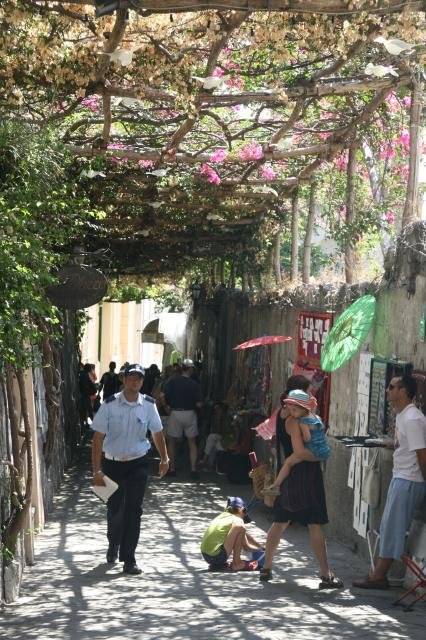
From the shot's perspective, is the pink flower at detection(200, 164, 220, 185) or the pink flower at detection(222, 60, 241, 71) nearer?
the pink flower at detection(222, 60, 241, 71)

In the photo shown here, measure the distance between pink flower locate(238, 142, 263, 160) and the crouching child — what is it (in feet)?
17.2

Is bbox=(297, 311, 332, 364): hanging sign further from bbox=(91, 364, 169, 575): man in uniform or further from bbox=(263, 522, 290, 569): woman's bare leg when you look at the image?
bbox=(263, 522, 290, 569): woman's bare leg

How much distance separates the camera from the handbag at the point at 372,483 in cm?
988

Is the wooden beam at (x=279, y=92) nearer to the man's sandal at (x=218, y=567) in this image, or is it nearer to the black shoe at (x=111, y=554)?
the black shoe at (x=111, y=554)

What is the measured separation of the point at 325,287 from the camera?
13047mm

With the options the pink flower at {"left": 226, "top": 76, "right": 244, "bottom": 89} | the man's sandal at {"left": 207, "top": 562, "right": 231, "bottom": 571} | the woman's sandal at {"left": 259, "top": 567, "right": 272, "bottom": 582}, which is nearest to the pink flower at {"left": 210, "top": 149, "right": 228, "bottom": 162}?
the pink flower at {"left": 226, "top": 76, "right": 244, "bottom": 89}

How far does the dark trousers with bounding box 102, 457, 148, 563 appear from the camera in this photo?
9.98 metres

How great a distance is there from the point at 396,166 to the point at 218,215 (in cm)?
476

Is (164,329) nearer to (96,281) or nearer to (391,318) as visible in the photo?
(96,281)

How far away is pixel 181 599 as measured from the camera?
8.84m

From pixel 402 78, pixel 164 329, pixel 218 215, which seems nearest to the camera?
pixel 402 78

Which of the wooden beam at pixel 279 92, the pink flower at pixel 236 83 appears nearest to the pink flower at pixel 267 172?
the pink flower at pixel 236 83

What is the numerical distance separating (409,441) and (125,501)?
8.97 feet

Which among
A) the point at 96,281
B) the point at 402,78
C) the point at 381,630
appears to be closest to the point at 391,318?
the point at 402,78
